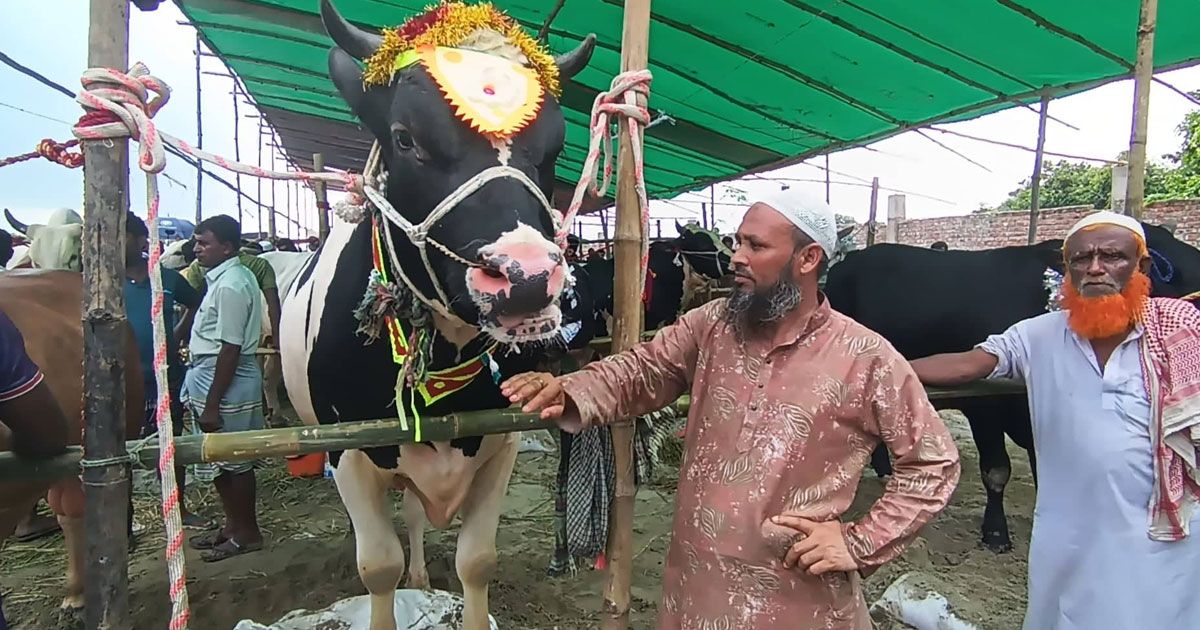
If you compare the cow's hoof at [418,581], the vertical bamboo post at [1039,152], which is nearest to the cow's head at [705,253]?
the vertical bamboo post at [1039,152]

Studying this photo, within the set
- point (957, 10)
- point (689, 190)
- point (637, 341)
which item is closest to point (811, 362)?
point (637, 341)

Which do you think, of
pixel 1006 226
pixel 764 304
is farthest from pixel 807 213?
pixel 1006 226

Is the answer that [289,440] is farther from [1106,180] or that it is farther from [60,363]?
[1106,180]

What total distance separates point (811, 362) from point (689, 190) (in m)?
10.2

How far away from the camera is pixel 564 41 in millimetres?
5254

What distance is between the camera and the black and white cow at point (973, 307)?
4.11 metres

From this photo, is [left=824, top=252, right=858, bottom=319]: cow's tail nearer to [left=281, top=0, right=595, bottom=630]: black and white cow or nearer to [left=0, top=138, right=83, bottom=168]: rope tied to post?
[left=281, top=0, right=595, bottom=630]: black and white cow

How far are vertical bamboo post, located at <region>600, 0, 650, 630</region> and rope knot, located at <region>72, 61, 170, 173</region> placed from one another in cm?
107

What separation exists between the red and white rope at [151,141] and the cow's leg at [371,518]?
98 centimetres

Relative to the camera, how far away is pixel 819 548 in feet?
4.98

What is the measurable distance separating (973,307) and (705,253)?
341cm

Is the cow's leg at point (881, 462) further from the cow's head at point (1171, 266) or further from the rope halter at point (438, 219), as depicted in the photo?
the rope halter at point (438, 219)

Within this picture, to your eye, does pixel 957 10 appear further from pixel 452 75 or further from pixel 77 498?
pixel 77 498

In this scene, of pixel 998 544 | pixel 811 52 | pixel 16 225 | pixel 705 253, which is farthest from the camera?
pixel 705 253
